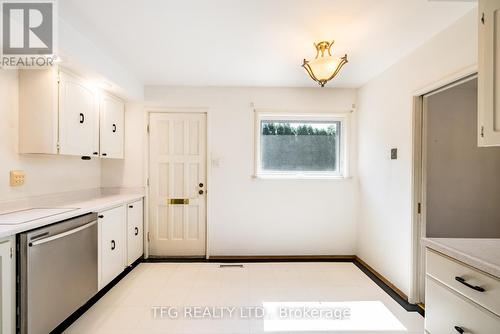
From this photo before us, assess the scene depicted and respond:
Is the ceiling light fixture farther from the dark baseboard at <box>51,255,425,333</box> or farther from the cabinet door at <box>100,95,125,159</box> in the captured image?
the cabinet door at <box>100,95,125,159</box>

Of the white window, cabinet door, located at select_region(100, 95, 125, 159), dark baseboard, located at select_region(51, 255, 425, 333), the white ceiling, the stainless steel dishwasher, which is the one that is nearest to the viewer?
the stainless steel dishwasher

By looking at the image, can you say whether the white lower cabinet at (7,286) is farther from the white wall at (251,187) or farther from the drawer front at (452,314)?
the drawer front at (452,314)

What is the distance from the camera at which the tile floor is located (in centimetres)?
209

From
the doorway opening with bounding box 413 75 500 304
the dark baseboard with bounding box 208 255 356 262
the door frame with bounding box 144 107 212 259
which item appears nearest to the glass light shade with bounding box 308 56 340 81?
the doorway opening with bounding box 413 75 500 304

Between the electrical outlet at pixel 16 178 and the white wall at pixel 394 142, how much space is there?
3.61 m

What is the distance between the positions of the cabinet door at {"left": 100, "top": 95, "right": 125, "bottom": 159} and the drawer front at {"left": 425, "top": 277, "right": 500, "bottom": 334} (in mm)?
3334

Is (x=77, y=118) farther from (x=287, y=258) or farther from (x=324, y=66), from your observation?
(x=287, y=258)

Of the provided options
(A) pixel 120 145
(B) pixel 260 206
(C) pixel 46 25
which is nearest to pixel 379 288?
(B) pixel 260 206

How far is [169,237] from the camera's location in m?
3.64

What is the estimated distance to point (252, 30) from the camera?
2123 millimetres

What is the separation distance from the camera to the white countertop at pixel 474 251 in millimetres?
1120

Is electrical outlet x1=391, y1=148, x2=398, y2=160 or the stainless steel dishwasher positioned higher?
electrical outlet x1=391, y1=148, x2=398, y2=160

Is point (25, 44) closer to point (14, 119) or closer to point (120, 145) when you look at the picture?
point (14, 119)

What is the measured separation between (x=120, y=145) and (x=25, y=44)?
1617 mm
